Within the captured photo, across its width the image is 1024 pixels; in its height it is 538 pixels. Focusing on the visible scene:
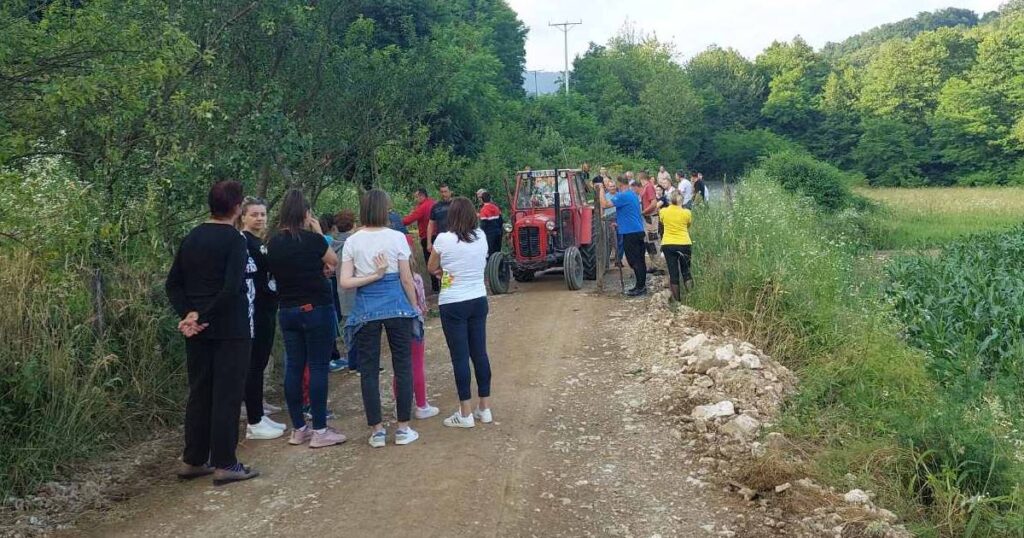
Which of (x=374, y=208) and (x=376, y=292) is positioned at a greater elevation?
(x=374, y=208)

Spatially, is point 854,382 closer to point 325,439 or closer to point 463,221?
point 463,221

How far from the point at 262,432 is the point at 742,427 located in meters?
3.59

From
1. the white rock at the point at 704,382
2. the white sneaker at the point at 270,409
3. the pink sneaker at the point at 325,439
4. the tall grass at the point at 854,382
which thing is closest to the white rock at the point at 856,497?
the tall grass at the point at 854,382

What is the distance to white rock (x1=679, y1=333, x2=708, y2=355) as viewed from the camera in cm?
802

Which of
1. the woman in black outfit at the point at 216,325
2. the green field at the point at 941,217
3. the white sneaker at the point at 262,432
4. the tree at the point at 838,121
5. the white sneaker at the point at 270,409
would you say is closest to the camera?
the woman in black outfit at the point at 216,325

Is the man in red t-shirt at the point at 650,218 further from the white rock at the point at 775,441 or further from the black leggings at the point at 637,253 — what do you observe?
the white rock at the point at 775,441

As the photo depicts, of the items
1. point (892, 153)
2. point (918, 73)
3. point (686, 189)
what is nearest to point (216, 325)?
point (686, 189)

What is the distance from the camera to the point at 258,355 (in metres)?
6.19

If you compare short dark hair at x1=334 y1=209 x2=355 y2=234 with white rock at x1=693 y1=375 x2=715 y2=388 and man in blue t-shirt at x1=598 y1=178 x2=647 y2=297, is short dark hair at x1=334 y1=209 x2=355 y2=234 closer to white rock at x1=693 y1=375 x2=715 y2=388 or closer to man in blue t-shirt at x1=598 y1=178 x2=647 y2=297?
white rock at x1=693 y1=375 x2=715 y2=388

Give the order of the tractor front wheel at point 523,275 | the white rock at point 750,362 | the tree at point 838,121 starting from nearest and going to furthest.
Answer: the white rock at point 750,362, the tractor front wheel at point 523,275, the tree at point 838,121

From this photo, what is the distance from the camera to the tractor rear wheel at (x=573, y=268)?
12.8 meters

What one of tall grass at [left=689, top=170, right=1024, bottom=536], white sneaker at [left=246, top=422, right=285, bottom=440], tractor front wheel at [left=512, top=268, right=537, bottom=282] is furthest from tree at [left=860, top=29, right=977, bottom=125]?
white sneaker at [left=246, top=422, right=285, bottom=440]

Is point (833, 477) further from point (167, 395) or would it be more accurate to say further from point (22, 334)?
point (22, 334)

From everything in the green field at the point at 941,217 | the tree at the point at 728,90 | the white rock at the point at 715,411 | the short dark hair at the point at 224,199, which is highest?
the tree at the point at 728,90
